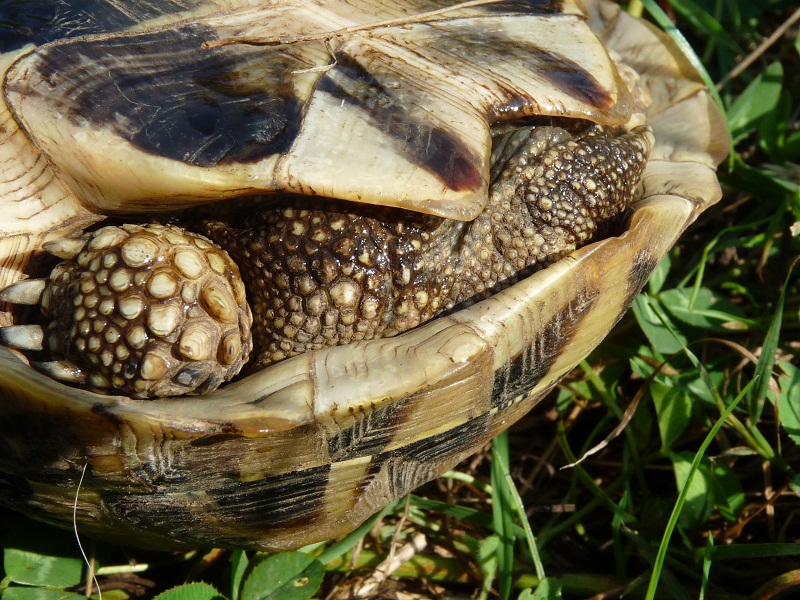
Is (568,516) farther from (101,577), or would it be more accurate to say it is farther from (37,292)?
(37,292)

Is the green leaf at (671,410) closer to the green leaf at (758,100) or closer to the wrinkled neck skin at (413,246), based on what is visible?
the wrinkled neck skin at (413,246)

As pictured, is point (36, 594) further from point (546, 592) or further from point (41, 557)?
point (546, 592)

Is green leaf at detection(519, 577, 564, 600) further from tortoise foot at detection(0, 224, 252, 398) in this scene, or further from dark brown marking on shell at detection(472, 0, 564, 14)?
dark brown marking on shell at detection(472, 0, 564, 14)

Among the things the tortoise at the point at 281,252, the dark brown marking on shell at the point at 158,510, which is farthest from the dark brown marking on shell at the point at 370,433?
the dark brown marking on shell at the point at 158,510

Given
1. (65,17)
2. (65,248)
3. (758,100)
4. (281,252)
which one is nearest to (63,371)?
(65,248)

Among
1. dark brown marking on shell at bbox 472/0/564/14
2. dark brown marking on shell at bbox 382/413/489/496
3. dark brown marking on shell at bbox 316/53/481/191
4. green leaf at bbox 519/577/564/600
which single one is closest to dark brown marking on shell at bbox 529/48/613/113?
dark brown marking on shell at bbox 472/0/564/14
